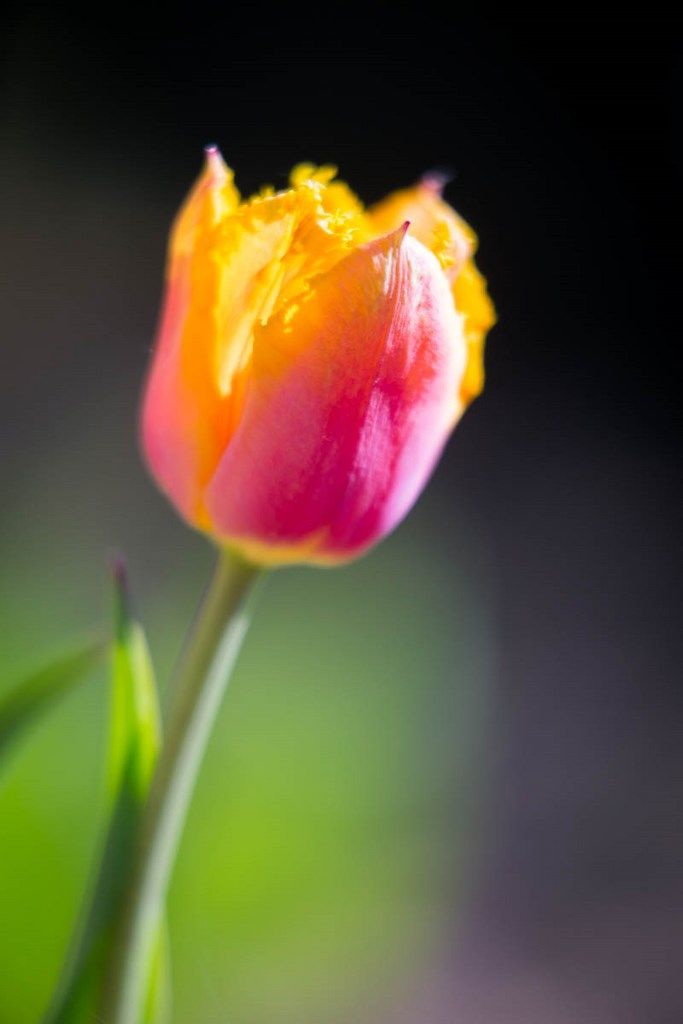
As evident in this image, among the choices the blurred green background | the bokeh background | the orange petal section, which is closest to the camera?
the orange petal section

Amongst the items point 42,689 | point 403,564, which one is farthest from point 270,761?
point 42,689

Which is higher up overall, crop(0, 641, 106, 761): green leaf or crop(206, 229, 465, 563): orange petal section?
crop(206, 229, 465, 563): orange petal section

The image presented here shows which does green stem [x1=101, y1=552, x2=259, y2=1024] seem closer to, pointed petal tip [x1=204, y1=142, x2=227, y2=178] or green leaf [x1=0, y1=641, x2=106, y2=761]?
green leaf [x1=0, y1=641, x2=106, y2=761]

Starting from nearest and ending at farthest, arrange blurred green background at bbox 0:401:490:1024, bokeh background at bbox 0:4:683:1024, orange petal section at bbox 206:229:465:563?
orange petal section at bbox 206:229:465:563 < blurred green background at bbox 0:401:490:1024 < bokeh background at bbox 0:4:683:1024

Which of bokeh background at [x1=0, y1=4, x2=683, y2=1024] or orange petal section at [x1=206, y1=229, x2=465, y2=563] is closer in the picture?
orange petal section at [x1=206, y1=229, x2=465, y2=563]

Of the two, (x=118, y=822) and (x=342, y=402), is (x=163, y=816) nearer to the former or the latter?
(x=118, y=822)

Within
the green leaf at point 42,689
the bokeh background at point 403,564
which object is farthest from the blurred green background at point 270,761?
the green leaf at point 42,689

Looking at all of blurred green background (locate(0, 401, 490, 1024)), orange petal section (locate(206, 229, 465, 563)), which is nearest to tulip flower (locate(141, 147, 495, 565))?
orange petal section (locate(206, 229, 465, 563))

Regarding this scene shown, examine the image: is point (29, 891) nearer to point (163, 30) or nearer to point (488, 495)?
point (488, 495)
